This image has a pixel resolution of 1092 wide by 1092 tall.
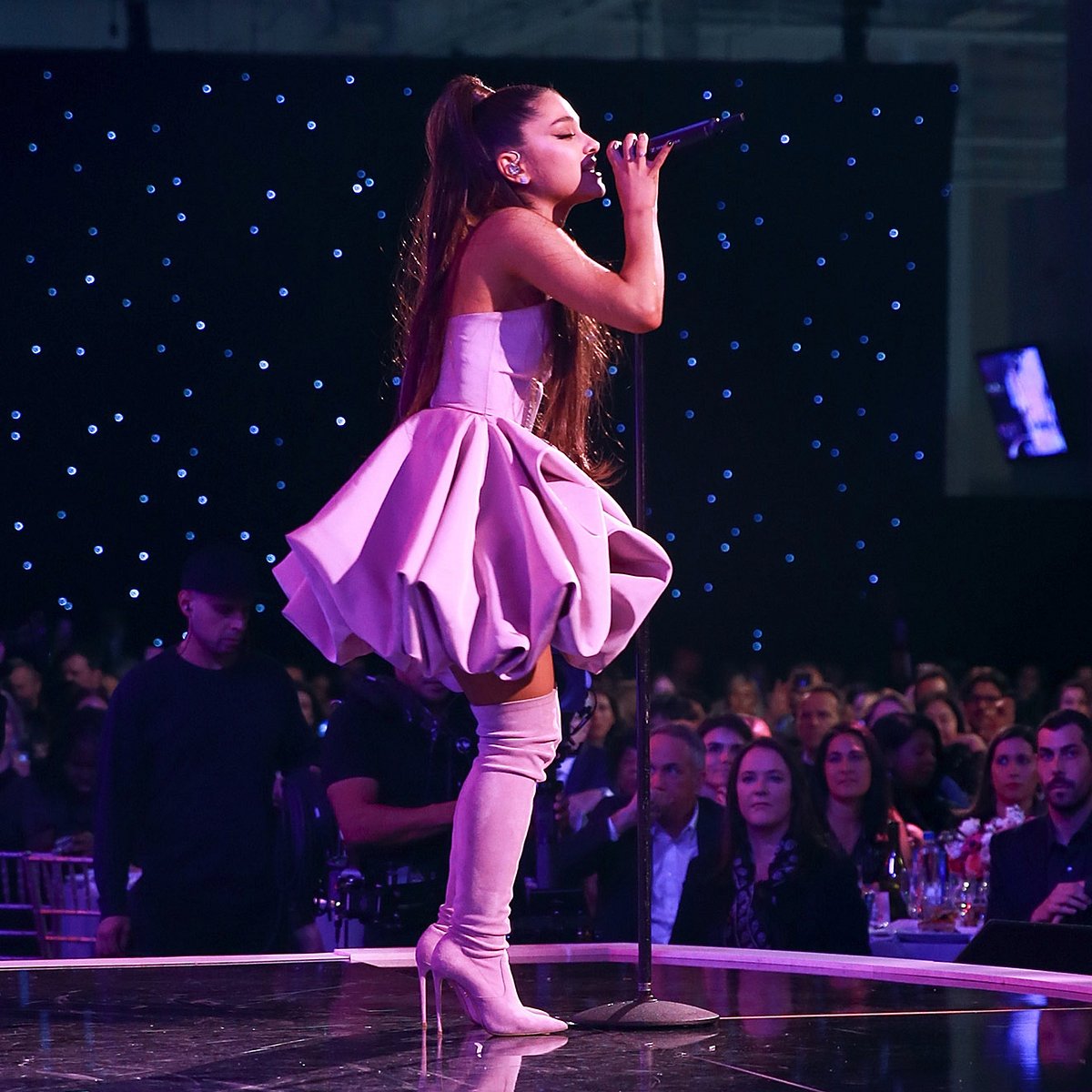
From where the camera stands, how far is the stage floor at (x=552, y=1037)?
1.74m

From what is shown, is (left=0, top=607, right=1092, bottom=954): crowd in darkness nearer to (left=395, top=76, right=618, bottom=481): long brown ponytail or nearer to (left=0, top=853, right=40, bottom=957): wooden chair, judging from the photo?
(left=0, top=853, right=40, bottom=957): wooden chair

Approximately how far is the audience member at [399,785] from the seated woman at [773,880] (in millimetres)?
655

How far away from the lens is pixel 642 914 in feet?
6.82

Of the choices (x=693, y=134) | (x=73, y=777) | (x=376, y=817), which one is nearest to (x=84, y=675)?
(x=73, y=777)

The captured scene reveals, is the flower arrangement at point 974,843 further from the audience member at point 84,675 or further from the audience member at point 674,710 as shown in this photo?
the audience member at point 84,675

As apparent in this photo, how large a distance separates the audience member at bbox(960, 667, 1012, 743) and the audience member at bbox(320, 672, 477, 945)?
402 cm

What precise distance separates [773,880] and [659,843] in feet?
1.75

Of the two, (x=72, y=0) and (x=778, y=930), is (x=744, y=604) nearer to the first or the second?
(x=72, y=0)

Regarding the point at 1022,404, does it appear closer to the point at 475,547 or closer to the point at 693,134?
the point at 693,134

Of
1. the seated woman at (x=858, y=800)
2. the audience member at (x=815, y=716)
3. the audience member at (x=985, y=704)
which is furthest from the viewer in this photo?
the audience member at (x=985, y=704)

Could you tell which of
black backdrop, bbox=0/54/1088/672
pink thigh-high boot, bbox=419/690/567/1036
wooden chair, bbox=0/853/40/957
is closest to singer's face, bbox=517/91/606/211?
pink thigh-high boot, bbox=419/690/567/1036

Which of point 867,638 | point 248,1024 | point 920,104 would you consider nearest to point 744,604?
point 867,638

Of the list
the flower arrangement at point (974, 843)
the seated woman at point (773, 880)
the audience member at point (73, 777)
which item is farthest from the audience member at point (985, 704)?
the audience member at point (73, 777)

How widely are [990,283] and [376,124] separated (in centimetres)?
650
